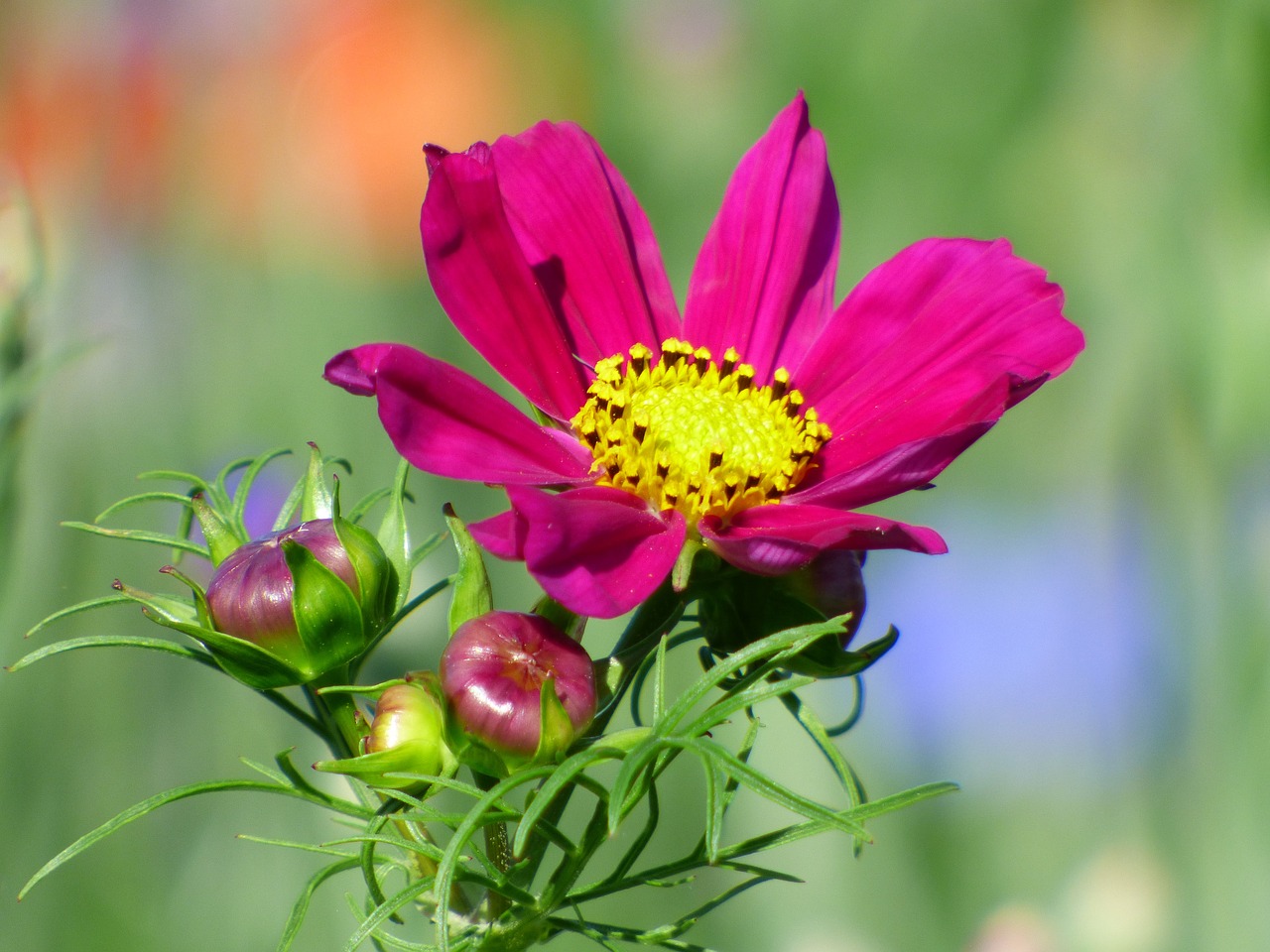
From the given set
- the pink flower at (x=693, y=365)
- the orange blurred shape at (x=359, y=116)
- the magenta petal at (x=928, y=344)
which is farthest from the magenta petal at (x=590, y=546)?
the orange blurred shape at (x=359, y=116)

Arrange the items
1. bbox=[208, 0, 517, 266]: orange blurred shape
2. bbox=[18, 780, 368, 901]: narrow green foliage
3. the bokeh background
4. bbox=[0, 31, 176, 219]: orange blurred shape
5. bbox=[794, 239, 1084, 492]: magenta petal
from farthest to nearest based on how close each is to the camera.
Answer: bbox=[208, 0, 517, 266]: orange blurred shape
bbox=[0, 31, 176, 219]: orange blurred shape
the bokeh background
bbox=[794, 239, 1084, 492]: magenta petal
bbox=[18, 780, 368, 901]: narrow green foliage

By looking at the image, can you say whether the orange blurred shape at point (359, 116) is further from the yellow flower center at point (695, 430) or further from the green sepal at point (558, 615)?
the green sepal at point (558, 615)

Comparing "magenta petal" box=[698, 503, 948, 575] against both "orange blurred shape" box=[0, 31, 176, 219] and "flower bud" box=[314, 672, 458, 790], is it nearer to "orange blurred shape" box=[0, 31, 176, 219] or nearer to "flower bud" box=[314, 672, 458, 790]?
"flower bud" box=[314, 672, 458, 790]

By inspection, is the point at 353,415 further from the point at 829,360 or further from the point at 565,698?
the point at 565,698

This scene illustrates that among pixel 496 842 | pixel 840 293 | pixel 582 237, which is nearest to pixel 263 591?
pixel 496 842

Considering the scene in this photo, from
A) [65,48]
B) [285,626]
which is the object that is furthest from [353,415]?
[285,626]

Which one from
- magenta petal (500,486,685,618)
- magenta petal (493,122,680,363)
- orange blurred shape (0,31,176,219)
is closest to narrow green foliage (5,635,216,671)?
magenta petal (500,486,685,618)

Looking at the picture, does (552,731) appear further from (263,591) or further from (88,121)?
(88,121)
